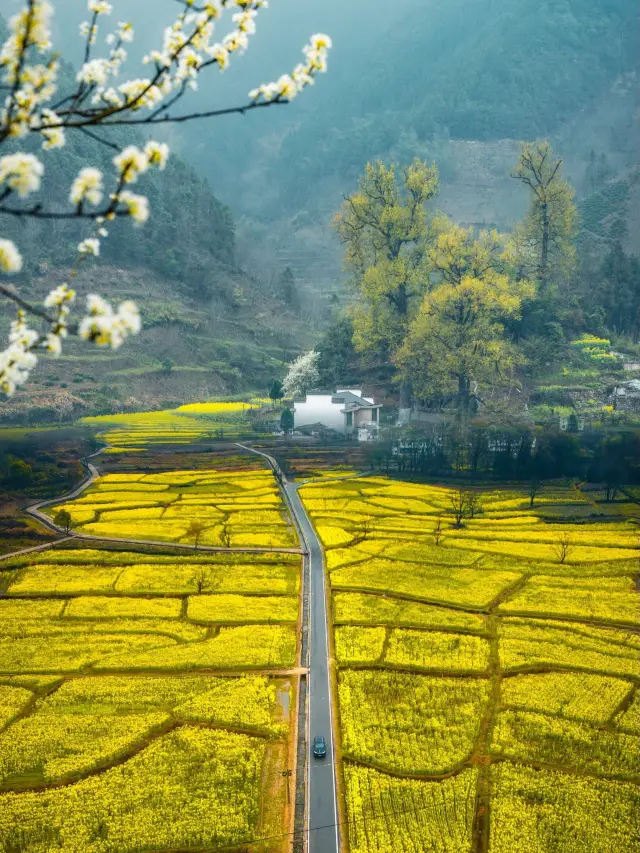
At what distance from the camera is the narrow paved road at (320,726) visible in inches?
428

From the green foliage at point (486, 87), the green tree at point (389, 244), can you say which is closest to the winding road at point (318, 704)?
the green tree at point (389, 244)

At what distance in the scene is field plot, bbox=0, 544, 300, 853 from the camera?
10930 mm

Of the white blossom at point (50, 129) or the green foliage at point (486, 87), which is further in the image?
the green foliage at point (486, 87)

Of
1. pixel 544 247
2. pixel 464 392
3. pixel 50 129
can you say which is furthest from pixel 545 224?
pixel 50 129

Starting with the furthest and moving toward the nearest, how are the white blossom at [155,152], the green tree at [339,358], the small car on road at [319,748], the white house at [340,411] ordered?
the green tree at [339,358], the white house at [340,411], the small car on road at [319,748], the white blossom at [155,152]

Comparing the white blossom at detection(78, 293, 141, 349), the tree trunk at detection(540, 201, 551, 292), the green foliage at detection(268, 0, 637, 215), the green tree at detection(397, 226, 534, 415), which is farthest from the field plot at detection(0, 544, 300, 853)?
the green foliage at detection(268, 0, 637, 215)

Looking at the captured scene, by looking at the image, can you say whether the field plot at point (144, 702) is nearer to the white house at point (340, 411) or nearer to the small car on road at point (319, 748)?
the small car on road at point (319, 748)

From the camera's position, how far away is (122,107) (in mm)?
3295

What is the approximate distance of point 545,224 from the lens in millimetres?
43281

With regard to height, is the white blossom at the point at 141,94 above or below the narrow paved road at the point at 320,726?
above

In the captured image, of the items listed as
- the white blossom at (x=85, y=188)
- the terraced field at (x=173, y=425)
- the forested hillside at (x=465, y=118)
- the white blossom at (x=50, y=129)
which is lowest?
the terraced field at (x=173, y=425)

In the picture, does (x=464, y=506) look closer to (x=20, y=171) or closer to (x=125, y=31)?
(x=125, y=31)

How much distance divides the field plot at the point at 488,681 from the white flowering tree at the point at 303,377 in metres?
21.9

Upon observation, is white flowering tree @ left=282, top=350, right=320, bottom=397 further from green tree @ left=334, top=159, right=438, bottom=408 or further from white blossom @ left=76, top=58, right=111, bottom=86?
white blossom @ left=76, top=58, right=111, bottom=86
